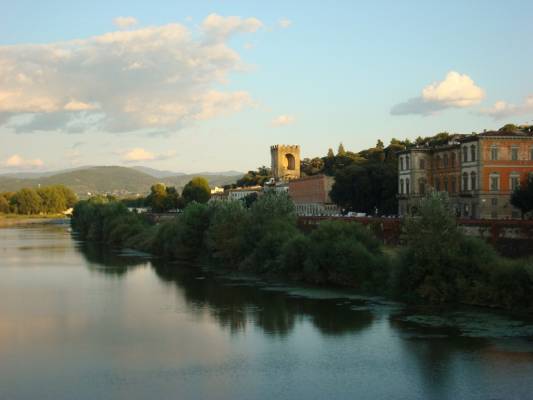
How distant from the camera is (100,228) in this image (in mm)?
69062

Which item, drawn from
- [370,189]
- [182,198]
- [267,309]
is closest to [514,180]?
[370,189]

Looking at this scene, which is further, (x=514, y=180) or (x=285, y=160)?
(x=285, y=160)

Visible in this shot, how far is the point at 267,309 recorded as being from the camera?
80.2 ft

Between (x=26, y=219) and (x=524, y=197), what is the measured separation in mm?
109927

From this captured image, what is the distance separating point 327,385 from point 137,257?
111ft

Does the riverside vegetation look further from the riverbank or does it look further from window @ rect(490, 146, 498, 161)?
the riverbank

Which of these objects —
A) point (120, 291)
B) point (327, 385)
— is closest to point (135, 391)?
point (327, 385)

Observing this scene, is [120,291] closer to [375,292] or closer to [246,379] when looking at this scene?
[375,292]

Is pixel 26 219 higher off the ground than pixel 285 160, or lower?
lower

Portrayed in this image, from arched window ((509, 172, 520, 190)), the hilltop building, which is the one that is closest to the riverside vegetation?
the hilltop building

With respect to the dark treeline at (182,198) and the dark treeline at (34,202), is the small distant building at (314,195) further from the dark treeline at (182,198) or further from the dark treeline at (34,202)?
the dark treeline at (34,202)

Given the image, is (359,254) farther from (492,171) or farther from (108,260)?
(108,260)

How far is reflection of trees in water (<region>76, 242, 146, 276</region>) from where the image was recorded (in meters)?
39.9

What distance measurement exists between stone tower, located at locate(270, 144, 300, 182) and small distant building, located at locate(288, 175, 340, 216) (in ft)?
81.6
